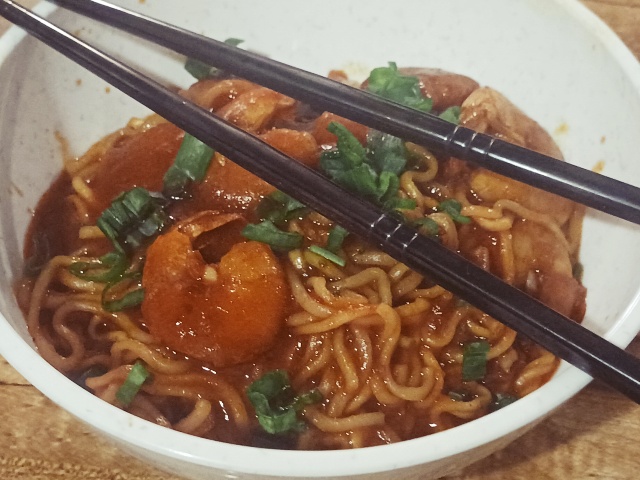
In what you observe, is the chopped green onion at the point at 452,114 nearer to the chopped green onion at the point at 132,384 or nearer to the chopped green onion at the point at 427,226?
the chopped green onion at the point at 427,226

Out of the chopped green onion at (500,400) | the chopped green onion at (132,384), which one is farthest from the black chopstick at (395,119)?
the chopped green onion at (132,384)

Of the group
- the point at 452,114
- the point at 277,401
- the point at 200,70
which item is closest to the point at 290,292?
the point at 277,401

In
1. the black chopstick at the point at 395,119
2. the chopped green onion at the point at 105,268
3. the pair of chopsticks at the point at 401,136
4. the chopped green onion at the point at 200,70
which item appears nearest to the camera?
the pair of chopsticks at the point at 401,136

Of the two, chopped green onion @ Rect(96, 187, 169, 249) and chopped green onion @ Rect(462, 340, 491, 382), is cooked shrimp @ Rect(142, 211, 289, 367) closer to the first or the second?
chopped green onion @ Rect(96, 187, 169, 249)

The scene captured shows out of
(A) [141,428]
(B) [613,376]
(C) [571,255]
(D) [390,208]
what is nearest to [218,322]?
(A) [141,428]

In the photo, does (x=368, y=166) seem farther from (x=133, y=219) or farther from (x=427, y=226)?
(x=133, y=219)

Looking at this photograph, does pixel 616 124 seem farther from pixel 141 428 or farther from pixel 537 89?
pixel 141 428

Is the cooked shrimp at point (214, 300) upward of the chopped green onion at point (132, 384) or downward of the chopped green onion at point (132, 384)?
upward
